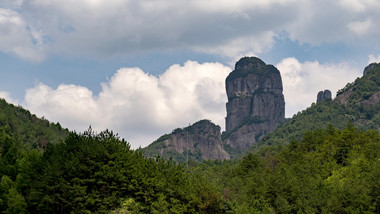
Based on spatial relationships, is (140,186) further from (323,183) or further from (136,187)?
(323,183)

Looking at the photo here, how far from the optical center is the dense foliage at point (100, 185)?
6700 cm

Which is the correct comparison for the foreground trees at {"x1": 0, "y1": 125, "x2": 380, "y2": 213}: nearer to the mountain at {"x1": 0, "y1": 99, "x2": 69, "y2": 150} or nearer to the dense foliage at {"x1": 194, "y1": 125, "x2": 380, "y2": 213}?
the dense foliage at {"x1": 194, "y1": 125, "x2": 380, "y2": 213}

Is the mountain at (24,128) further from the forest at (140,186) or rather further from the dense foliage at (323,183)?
the dense foliage at (323,183)

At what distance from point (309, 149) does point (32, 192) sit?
76.4m

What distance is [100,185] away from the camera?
7062 centimetres

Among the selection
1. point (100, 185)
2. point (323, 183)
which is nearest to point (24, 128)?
point (100, 185)

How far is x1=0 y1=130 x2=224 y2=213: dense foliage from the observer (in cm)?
6700

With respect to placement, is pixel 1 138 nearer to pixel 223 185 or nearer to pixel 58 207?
pixel 58 207

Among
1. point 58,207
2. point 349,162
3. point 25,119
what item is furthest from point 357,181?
point 25,119

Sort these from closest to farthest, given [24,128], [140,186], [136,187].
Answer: [136,187], [140,186], [24,128]

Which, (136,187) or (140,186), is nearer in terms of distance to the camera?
(136,187)

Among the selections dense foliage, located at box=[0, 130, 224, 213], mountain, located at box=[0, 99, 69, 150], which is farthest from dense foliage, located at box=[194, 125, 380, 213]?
mountain, located at box=[0, 99, 69, 150]

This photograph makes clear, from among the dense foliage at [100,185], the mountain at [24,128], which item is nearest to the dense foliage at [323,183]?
the dense foliage at [100,185]

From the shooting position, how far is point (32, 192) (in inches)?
2680
